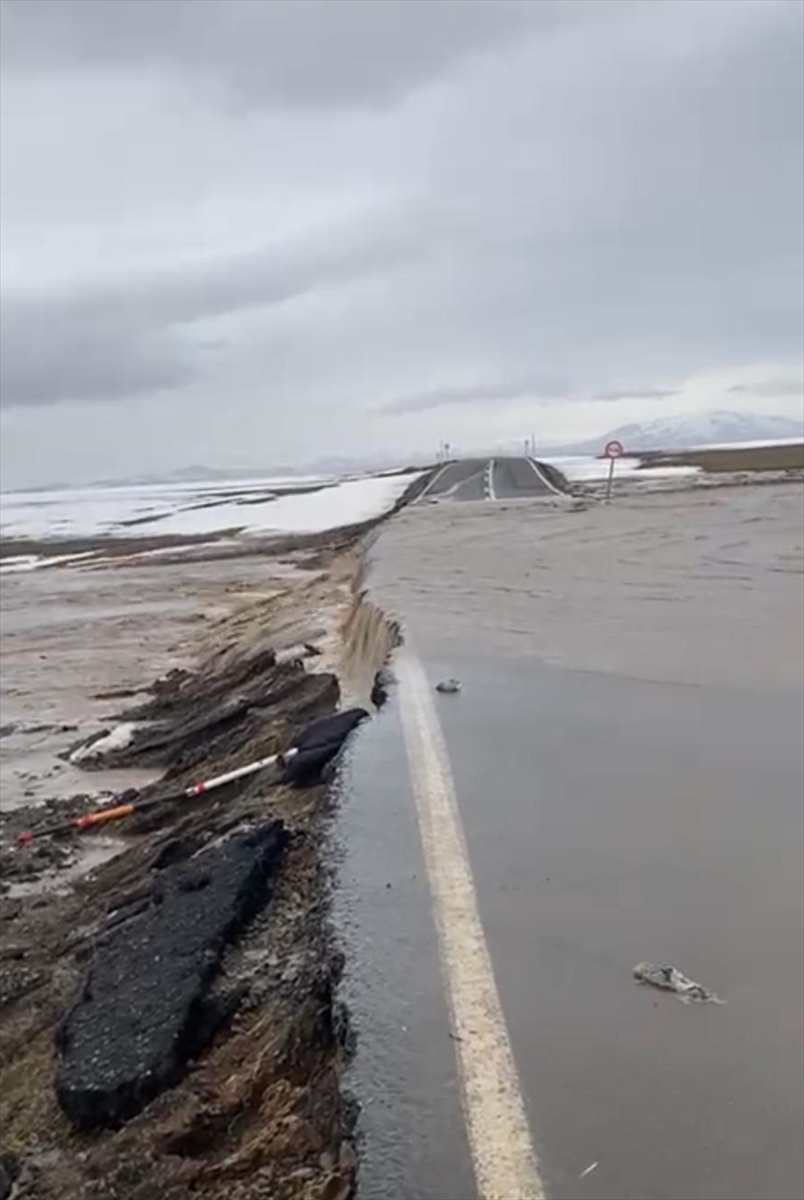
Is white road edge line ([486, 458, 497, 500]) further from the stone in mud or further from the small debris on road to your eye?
the small debris on road

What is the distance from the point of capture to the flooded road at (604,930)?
8.89 feet

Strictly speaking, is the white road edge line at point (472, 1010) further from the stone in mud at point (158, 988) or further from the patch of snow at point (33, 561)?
the patch of snow at point (33, 561)

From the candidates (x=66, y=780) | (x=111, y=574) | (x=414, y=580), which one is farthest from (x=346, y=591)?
(x=111, y=574)

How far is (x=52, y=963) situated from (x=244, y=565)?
25479 mm

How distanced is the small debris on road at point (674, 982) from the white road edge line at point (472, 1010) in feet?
1.56

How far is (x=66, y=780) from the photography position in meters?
10.4

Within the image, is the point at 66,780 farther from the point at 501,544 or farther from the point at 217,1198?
the point at 501,544

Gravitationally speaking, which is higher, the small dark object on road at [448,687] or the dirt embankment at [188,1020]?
the small dark object on road at [448,687]

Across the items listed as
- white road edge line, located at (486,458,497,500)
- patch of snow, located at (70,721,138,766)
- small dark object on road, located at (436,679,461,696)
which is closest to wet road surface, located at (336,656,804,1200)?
small dark object on road, located at (436,679,461,696)

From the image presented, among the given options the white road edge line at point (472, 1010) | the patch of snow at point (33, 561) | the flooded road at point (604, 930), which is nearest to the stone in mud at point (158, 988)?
the flooded road at point (604, 930)

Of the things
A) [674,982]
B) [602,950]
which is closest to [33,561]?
[602,950]

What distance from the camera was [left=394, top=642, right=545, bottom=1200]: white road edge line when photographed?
2.60 m

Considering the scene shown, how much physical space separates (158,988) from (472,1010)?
117cm

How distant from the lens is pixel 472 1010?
3.33 metres
